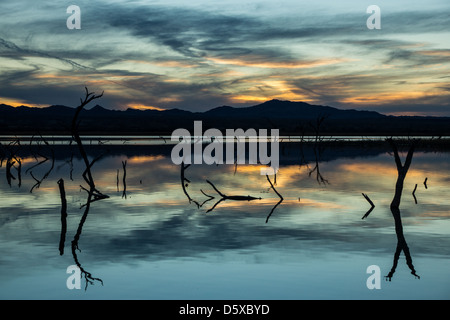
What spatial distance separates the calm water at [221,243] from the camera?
8422 mm

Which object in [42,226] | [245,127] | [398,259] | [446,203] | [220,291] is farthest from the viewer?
[245,127]

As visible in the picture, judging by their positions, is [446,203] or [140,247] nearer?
[140,247]

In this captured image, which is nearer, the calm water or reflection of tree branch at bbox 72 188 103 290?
the calm water

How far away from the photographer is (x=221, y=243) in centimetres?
1120

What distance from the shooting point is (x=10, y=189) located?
20.4m

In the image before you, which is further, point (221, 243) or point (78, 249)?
point (221, 243)

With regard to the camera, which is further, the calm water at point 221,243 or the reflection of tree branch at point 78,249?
the reflection of tree branch at point 78,249

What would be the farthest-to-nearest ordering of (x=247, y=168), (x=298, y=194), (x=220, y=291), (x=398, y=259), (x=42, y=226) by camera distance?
(x=247, y=168)
(x=298, y=194)
(x=42, y=226)
(x=398, y=259)
(x=220, y=291)

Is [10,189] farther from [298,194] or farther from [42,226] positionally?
[298,194]

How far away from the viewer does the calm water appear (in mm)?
8422

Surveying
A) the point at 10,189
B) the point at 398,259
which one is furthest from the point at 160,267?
the point at 10,189
